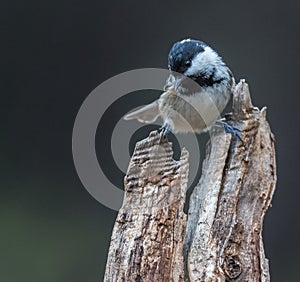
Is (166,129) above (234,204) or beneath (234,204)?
above

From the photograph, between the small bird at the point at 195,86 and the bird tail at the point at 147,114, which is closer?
the small bird at the point at 195,86

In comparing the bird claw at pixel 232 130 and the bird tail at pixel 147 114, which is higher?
the bird tail at pixel 147 114

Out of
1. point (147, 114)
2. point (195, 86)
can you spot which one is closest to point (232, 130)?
point (195, 86)

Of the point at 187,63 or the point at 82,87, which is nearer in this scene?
the point at 187,63

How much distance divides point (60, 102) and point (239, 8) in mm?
1060

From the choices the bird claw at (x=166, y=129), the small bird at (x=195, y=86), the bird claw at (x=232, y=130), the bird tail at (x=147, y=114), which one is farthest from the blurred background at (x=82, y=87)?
the bird claw at (x=232, y=130)

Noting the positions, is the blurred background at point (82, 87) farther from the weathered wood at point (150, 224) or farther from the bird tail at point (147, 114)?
the weathered wood at point (150, 224)

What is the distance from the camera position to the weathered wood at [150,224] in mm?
1519

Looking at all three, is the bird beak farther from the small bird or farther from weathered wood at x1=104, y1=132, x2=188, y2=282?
weathered wood at x1=104, y1=132, x2=188, y2=282

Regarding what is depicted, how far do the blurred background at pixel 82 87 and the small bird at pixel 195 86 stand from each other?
1.40 m

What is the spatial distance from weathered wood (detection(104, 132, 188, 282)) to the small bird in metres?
0.53

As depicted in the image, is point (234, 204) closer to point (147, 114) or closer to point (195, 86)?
point (195, 86)

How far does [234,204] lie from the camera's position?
1.63 meters

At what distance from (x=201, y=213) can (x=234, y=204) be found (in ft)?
0.26
